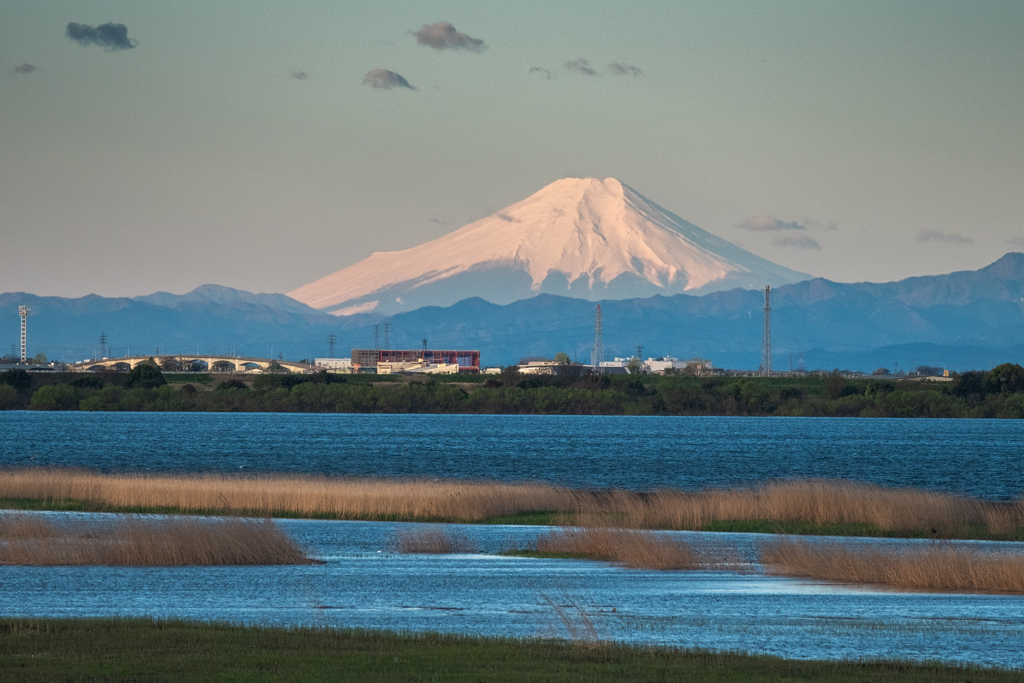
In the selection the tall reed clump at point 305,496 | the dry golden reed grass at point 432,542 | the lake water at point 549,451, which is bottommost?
the lake water at point 549,451

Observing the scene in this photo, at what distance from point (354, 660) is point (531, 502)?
Answer: 32.4 meters

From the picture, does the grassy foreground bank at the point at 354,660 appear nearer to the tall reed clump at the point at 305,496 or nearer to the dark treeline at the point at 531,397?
the tall reed clump at the point at 305,496

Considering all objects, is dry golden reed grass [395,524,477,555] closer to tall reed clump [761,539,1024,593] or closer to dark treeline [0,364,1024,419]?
tall reed clump [761,539,1024,593]

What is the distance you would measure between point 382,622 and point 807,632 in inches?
350

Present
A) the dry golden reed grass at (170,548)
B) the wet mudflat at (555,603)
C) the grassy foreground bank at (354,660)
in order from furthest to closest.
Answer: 1. the dry golden reed grass at (170,548)
2. the wet mudflat at (555,603)
3. the grassy foreground bank at (354,660)

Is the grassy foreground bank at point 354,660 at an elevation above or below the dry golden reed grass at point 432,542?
above

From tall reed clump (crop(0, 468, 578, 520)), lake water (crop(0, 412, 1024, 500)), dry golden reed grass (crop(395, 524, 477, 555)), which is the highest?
tall reed clump (crop(0, 468, 578, 520))

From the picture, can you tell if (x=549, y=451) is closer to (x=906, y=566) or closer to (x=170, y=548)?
(x=170, y=548)

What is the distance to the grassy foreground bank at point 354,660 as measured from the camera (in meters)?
21.3

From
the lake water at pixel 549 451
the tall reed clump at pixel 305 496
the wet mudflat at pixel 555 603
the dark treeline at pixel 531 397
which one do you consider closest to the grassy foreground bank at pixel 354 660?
the wet mudflat at pixel 555 603

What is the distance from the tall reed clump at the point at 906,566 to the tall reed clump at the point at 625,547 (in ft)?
8.55

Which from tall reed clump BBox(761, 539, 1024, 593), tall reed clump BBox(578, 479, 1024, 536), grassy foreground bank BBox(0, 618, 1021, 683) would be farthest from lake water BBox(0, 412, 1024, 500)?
grassy foreground bank BBox(0, 618, 1021, 683)

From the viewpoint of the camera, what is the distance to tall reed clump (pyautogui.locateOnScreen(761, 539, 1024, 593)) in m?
34.7

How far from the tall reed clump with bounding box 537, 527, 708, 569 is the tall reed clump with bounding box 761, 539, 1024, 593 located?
2606 mm
